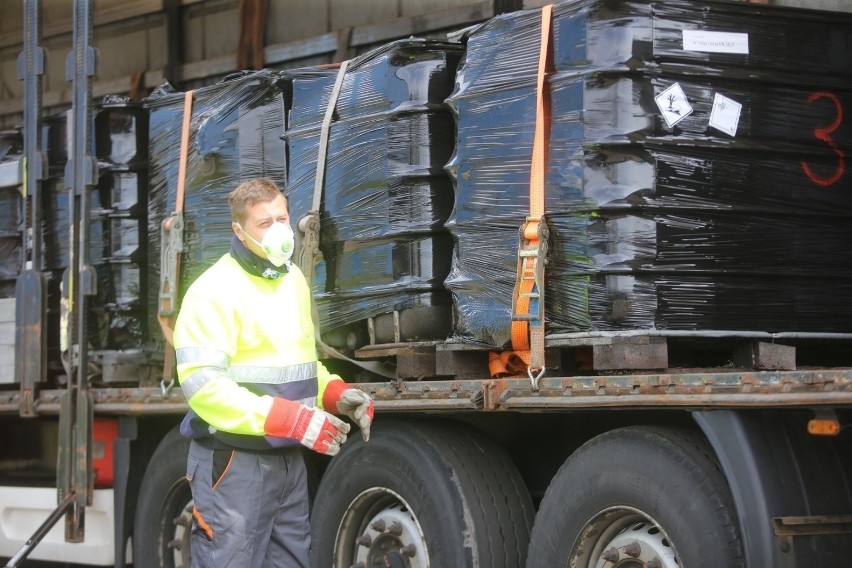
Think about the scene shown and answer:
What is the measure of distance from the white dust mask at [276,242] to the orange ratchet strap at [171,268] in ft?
6.62

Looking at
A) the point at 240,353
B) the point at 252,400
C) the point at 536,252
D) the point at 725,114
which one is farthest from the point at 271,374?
the point at 725,114

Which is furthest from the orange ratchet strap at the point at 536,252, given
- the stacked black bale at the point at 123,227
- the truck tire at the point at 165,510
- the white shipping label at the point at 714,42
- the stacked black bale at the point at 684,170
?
the stacked black bale at the point at 123,227

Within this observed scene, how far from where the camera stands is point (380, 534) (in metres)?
5.70

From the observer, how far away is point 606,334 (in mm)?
4684

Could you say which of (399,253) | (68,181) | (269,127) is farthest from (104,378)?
(399,253)

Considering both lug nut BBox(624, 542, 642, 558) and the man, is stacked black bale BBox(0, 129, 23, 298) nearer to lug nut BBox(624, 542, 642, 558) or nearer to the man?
the man

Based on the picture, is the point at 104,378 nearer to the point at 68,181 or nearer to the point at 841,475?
the point at 68,181

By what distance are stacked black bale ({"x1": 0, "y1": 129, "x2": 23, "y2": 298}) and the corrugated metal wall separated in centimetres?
301

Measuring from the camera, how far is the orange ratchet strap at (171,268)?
6523 millimetres

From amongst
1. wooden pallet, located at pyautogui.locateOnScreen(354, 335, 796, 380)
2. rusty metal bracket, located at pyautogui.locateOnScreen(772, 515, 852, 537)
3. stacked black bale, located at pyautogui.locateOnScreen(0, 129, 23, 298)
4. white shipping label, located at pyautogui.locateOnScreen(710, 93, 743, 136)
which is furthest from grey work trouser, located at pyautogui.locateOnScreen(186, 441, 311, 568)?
stacked black bale, located at pyautogui.locateOnScreen(0, 129, 23, 298)

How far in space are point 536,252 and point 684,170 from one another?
563 mm

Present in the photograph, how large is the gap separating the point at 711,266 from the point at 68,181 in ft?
11.7

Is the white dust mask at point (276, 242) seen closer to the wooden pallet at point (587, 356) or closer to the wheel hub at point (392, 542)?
the wooden pallet at point (587, 356)

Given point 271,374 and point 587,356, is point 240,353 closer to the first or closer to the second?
point 271,374
